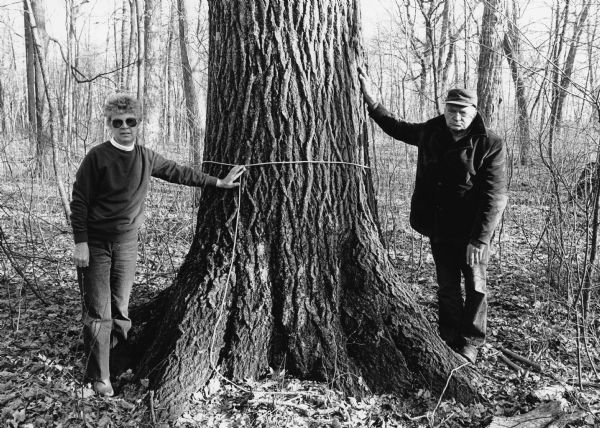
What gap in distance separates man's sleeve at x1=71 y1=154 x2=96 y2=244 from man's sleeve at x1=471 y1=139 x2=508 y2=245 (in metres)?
2.45

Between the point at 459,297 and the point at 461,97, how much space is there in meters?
1.44

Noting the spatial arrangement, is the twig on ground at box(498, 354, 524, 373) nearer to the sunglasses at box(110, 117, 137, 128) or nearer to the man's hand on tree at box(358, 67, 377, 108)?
the man's hand on tree at box(358, 67, 377, 108)

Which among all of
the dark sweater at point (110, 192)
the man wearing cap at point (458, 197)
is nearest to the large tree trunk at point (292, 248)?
the dark sweater at point (110, 192)

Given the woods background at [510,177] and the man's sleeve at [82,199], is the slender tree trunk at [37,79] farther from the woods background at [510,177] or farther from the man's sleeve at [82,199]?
the man's sleeve at [82,199]

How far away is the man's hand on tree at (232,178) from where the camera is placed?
2873mm

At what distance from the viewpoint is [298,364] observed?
9.07 feet

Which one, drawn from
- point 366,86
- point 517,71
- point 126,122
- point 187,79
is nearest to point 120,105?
point 126,122

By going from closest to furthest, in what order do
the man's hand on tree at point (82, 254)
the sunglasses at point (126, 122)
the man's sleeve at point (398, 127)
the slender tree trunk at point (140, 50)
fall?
the man's hand on tree at point (82, 254) → the sunglasses at point (126, 122) → the man's sleeve at point (398, 127) → the slender tree trunk at point (140, 50)

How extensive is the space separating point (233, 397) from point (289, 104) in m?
1.73

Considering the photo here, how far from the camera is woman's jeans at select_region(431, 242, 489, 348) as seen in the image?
330 centimetres

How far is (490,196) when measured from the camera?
123 inches

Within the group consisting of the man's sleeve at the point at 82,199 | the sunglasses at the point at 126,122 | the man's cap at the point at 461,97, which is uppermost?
the man's cap at the point at 461,97

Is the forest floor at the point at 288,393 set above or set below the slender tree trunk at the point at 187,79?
below

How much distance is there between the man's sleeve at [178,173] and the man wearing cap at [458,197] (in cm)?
123
